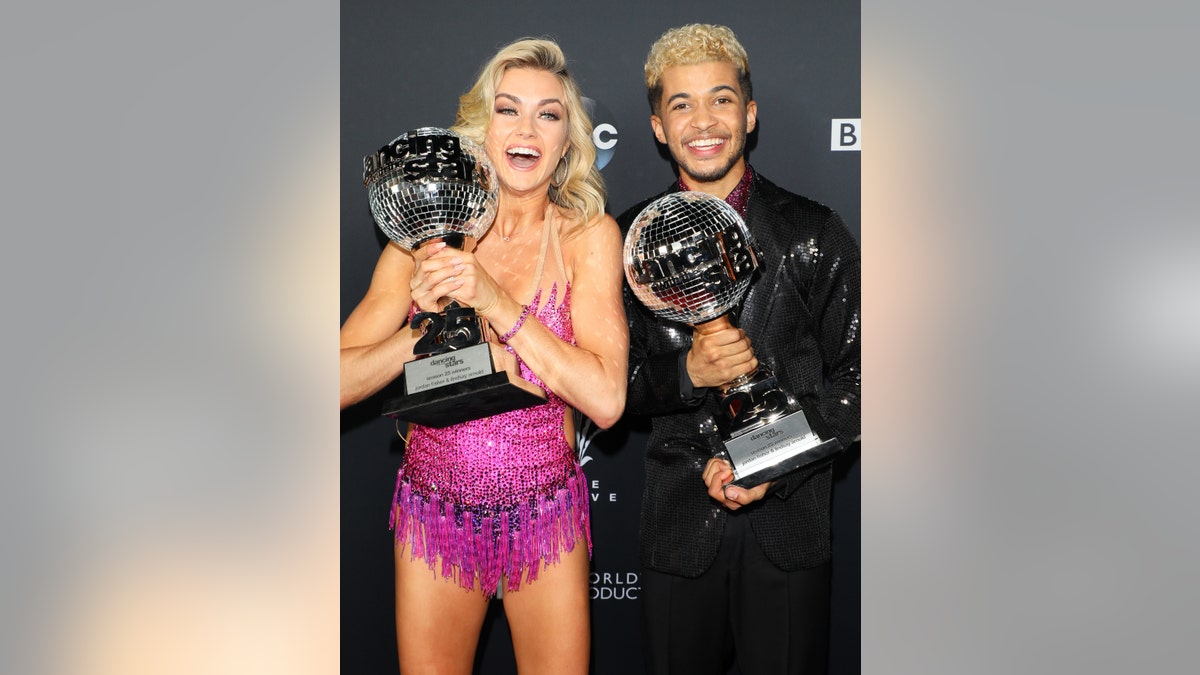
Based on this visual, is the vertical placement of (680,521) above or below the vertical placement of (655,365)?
below

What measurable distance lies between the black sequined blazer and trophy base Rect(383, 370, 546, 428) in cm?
37

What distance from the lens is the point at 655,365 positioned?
2605 millimetres

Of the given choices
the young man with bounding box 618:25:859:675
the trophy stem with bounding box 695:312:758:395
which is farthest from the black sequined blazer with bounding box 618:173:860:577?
the trophy stem with bounding box 695:312:758:395

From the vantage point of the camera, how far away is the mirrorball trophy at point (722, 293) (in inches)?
90.0

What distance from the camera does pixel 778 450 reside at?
2.43 metres

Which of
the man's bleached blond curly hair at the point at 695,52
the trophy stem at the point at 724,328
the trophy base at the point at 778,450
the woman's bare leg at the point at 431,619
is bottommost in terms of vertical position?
the woman's bare leg at the point at 431,619

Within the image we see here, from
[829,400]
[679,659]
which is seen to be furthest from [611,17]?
[679,659]

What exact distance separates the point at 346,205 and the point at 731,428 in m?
1.32

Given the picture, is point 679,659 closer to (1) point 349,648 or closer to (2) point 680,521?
(2) point 680,521

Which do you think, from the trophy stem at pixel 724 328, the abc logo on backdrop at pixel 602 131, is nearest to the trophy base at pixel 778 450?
the trophy stem at pixel 724 328

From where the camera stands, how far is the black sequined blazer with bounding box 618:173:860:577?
2.63 m

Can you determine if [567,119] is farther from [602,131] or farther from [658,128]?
[602,131]

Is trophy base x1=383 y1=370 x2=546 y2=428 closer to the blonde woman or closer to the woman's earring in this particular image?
the blonde woman

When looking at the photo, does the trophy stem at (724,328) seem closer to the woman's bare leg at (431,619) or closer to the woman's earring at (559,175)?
the woman's earring at (559,175)
